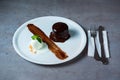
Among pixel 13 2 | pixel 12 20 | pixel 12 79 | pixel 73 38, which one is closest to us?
pixel 12 79

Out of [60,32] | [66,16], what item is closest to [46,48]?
[60,32]

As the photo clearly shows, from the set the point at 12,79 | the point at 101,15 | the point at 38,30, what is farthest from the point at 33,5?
the point at 12,79

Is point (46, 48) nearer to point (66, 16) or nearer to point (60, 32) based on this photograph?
point (60, 32)

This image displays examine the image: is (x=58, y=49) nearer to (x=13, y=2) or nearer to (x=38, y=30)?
(x=38, y=30)
